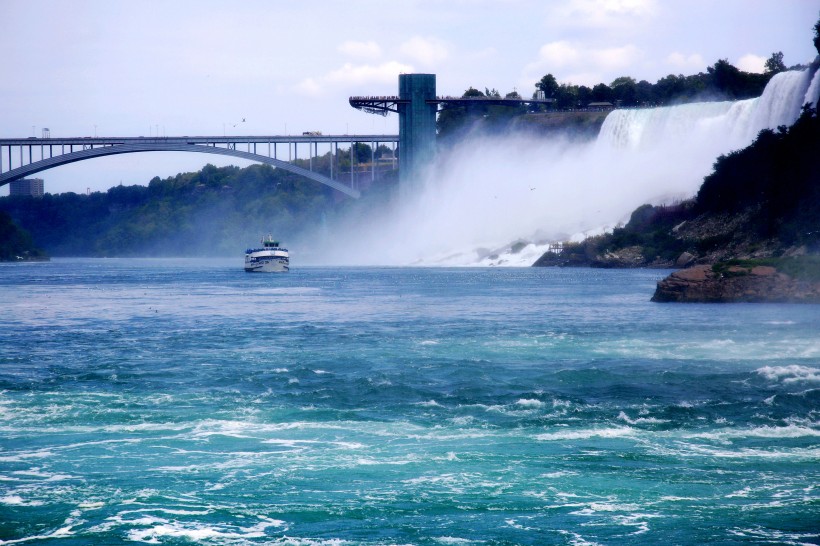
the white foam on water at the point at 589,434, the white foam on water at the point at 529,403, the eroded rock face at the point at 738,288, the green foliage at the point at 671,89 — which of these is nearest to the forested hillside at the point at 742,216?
the eroded rock face at the point at 738,288

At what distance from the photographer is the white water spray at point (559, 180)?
69.3 metres

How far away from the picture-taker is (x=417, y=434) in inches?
558

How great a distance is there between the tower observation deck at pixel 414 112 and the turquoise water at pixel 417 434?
67.6 meters

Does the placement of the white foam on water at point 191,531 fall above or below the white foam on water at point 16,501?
below

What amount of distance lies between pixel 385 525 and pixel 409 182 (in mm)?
88660

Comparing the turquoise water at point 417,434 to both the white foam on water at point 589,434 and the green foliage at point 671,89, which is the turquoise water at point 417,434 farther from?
the green foliage at point 671,89

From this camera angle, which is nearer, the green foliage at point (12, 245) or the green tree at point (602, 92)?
the green tree at point (602, 92)

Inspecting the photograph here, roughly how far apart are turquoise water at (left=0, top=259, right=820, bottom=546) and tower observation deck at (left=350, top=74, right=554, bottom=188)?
222ft

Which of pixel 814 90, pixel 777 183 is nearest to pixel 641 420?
pixel 777 183

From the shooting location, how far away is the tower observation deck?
94125 mm

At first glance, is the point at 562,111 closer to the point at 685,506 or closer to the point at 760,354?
the point at 760,354

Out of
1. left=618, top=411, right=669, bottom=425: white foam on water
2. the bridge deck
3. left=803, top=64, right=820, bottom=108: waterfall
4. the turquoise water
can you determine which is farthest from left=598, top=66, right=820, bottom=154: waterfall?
left=618, top=411, right=669, bottom=425: white foam on water

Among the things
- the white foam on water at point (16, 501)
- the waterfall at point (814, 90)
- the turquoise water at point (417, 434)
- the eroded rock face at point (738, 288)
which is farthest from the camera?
the waterfall at point (814, 90)

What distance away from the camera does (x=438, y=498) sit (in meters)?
11.1
